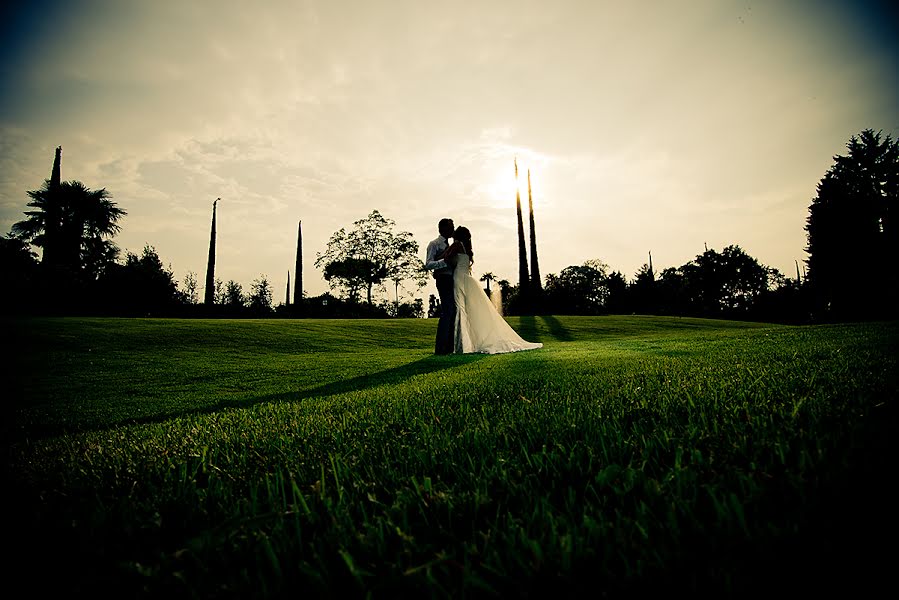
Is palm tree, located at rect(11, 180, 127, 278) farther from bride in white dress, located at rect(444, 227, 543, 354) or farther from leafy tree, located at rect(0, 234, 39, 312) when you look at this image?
bride in white dress, located at rect(444, 227, 543, 354)

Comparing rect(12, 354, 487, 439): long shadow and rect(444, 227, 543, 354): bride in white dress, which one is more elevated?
rect(444, 227, 543, 354): bride in white dress

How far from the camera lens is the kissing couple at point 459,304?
10.6 meters

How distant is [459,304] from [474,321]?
2.04 ft

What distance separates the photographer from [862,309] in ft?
134

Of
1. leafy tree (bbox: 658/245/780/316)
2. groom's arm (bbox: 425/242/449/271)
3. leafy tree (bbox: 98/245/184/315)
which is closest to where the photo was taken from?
groom's arm (bbox: 425/242/449/271)

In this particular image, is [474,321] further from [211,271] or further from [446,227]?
[211,271]

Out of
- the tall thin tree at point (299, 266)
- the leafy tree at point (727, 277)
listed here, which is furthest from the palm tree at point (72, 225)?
the leafy tree at point (727, 277)

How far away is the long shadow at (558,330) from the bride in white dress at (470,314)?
27.7 feet

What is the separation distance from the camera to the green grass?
0.88m

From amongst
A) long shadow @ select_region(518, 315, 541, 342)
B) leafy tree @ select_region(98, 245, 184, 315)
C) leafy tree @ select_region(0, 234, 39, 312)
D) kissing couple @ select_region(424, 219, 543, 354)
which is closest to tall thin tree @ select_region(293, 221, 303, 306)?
leafy tree @ select_region(98, 245, 184, 315)

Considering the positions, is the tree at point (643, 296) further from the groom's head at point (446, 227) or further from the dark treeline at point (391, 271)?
the groom's head at point (446, 227)

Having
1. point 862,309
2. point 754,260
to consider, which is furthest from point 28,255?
point 754,260

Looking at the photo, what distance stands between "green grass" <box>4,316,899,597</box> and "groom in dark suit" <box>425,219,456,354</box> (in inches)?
289

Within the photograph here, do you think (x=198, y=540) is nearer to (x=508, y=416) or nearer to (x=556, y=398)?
(x=508, y=416)
